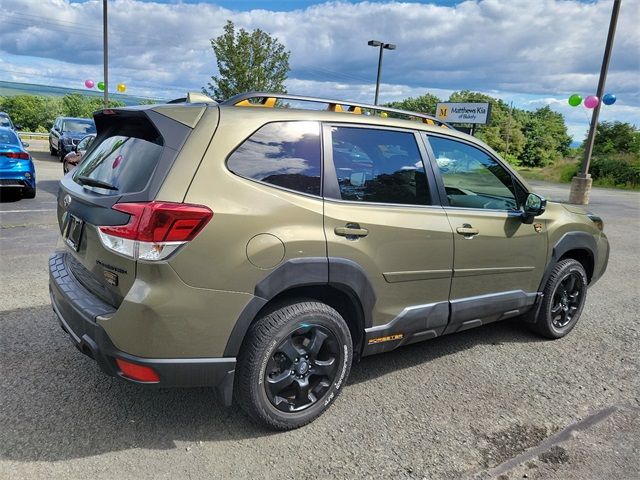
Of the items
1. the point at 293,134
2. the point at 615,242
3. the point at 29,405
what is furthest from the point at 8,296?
the point at 615,242

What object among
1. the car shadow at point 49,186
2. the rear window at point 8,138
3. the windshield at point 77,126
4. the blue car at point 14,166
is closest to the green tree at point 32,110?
the windshield at point 77,126

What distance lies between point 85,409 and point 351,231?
1875mm

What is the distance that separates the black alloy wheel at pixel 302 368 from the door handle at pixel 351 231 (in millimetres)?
539

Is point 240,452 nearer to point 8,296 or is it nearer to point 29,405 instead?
point 29,405

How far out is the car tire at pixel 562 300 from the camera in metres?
4.27

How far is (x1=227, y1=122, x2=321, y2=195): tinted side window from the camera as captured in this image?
8.66 feet

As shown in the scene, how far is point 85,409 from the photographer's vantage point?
2930 millimetres

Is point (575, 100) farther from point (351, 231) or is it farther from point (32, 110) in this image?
point (32, 110)

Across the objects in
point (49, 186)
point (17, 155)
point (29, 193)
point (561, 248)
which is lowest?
point (49, 186)

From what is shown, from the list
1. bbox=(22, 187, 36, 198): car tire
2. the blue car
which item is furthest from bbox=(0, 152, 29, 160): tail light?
bbox=(22, 187, 36, 198): car tire

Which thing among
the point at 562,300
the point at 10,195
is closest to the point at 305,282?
the point at 562,300

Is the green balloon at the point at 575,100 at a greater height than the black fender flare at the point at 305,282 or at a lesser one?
greater

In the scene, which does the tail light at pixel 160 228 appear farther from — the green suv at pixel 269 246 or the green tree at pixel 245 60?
the green tree at pixel 245 60

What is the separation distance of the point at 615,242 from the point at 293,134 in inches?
356
